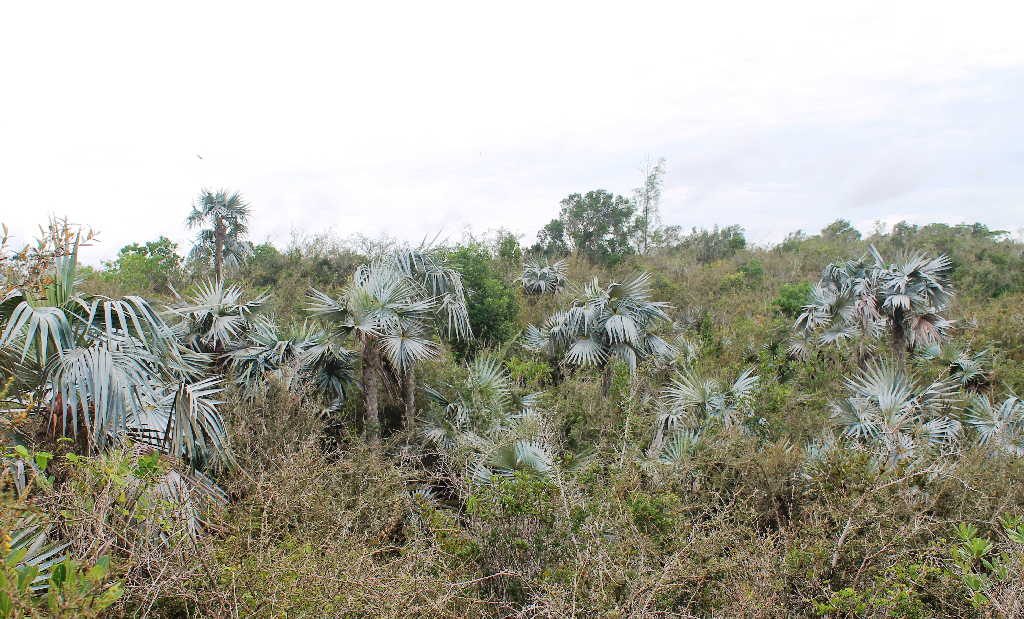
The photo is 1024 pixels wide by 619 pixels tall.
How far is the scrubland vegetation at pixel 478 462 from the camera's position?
348 cm

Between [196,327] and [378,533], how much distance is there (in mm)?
5362

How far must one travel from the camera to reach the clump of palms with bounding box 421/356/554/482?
649cm

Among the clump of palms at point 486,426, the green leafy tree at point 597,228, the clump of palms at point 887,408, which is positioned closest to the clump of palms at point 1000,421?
the clump of palms at point 887,408

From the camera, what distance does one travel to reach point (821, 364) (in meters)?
11.8

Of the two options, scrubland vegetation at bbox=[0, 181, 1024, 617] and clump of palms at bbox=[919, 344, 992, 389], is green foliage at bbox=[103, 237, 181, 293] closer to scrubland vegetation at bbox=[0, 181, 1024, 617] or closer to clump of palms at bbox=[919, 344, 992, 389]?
scrubland vegetation at bbox=[0, 181, 1024, 617]

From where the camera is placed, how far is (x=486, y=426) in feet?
28.7

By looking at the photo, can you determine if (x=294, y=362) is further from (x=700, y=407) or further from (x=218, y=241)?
(x=218, y=241)

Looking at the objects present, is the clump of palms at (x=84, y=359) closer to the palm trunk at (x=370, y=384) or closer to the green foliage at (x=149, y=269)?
the palm trunk at (x=370, y=384)

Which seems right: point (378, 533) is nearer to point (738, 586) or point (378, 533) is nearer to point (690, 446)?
point (738, 586)

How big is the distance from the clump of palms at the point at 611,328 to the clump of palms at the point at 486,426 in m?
1.49

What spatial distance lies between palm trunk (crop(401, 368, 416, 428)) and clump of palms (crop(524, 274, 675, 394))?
3281 millimetres

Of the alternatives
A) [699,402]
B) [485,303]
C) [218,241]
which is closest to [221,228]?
[218,241]

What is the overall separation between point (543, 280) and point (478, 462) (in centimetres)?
1388

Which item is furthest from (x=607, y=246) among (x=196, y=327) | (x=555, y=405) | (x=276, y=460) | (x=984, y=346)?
(x=276, y=460)
